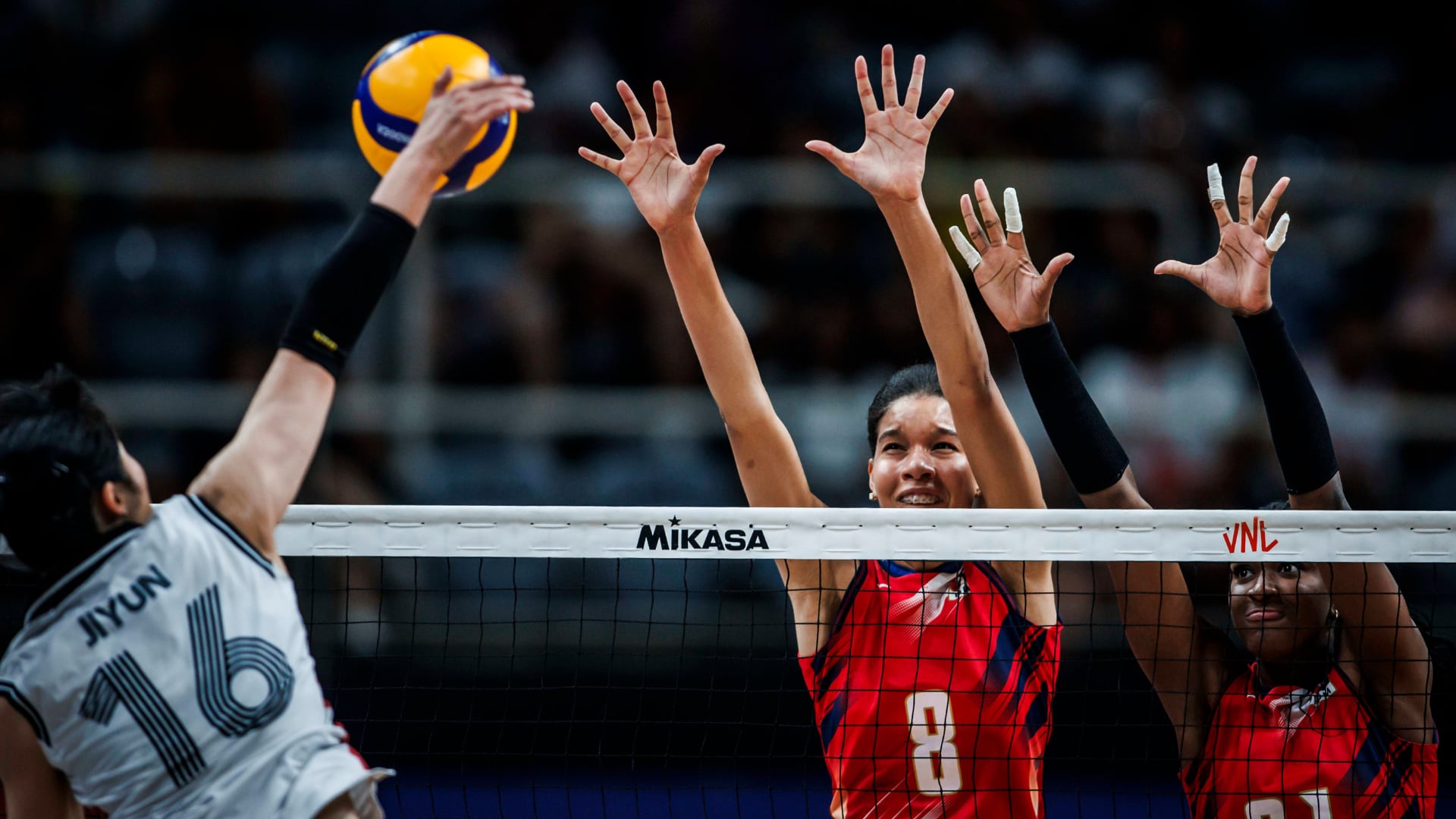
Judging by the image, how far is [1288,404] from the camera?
165 inches

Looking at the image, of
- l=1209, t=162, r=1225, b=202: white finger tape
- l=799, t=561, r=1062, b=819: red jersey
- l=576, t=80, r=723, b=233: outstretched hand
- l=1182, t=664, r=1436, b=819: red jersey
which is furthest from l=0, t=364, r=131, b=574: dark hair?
l=1182, t=664, r=1436, b=819: red jersey

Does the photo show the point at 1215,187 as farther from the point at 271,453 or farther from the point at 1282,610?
the point at 271,453

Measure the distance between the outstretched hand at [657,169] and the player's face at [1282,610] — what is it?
209 centimetres

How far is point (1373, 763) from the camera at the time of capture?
4422 mm

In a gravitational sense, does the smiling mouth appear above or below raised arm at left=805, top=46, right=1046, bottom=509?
below

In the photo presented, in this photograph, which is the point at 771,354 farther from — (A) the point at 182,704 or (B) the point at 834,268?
(A) the point at 182,704

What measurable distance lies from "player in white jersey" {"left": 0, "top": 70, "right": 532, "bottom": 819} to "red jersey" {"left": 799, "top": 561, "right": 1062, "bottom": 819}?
179cm

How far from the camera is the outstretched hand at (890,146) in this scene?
15.1ft

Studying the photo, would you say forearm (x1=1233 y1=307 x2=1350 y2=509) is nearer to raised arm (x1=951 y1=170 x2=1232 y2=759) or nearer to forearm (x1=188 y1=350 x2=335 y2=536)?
raised arm (x1=951 y1=170 x2=1232 y2=759)

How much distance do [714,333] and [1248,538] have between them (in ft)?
5.54

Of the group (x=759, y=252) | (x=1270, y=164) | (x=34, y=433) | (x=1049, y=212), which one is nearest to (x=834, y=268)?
(x=759, y=252)

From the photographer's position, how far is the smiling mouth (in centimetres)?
471

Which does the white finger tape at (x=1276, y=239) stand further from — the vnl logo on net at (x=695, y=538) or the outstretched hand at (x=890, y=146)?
the vnl logo on net at (x=695, y=538)

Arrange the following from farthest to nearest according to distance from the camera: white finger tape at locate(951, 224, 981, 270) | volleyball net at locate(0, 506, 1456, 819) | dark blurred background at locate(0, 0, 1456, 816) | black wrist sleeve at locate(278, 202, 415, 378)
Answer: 1. dark blurred background at locate(0, 0, 1456, 816)
2. white finger tape at locate(951, 224, 981, 270)
3. volleyball net at locate(0, 506, 1456, 819)
4. black wrist sleeve at locate(278, 202, 415, 378)
